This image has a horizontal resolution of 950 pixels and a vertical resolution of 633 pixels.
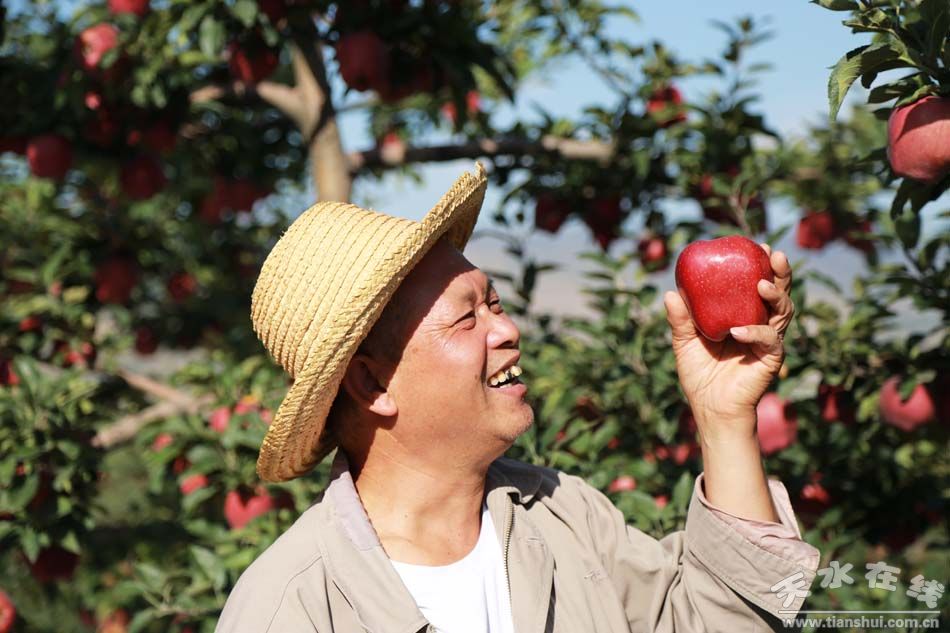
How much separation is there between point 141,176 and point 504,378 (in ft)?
7.19

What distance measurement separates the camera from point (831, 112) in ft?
4.12

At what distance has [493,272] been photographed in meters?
2.55

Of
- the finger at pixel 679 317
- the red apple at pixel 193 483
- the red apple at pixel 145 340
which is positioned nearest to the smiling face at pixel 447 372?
the finger at pixel 679 317

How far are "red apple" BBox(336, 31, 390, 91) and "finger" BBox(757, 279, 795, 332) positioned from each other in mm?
1593

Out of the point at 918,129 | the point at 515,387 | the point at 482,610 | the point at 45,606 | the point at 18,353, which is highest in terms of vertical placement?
the point at 918,129

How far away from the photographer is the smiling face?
1247 mm

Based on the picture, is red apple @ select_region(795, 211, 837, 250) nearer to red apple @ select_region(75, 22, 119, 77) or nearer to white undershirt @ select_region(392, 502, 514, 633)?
red apple @ select_region(75, 22, 119, 77)

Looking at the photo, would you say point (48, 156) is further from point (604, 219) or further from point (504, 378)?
point (504, 378)

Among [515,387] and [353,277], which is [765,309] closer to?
[515,387]

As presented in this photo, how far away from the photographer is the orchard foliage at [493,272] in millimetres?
2098

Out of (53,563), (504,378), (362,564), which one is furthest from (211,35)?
(362,564)

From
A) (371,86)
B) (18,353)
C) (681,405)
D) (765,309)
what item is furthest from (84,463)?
(765,309)

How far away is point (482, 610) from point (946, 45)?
0.96m

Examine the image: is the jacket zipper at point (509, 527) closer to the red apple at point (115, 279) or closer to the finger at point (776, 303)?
the finger at point (776, 303)
